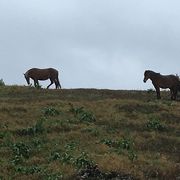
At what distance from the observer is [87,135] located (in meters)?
24.0

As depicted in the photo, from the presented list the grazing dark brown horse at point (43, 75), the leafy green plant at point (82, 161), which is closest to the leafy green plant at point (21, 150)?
the leafy green plant at point (82, 161)

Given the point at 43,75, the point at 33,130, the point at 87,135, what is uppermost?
the point at 43,75

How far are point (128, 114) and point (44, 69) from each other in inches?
493

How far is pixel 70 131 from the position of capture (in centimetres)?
2480

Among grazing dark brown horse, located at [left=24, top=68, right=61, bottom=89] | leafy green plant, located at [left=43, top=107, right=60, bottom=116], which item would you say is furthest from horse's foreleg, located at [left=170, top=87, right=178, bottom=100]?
grazing dark brown horse, located at [left=24, top=68, right=61, bottom=89]

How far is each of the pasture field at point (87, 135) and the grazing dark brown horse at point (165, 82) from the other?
34.9 inches

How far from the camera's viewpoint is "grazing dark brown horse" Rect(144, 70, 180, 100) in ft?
106

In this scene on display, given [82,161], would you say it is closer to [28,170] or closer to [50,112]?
[28,170]

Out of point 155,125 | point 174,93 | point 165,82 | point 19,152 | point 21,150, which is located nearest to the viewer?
point 19,152

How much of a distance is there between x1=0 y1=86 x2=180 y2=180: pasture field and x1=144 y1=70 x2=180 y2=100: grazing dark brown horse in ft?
2.91

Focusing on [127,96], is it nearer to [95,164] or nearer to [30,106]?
[30,106]

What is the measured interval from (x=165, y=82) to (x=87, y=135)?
390 inches

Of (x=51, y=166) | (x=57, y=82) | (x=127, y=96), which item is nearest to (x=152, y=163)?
(x=51, y=166)

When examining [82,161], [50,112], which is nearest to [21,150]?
[82,161]
